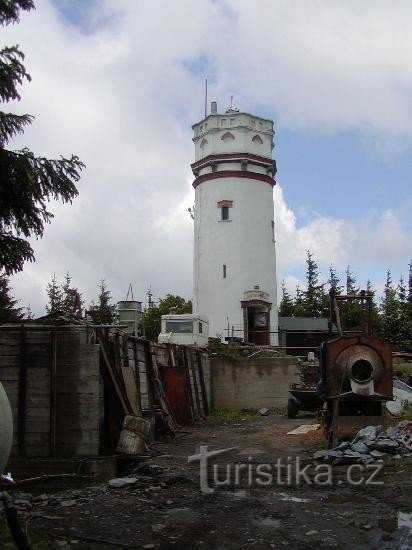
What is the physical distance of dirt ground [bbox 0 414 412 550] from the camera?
6758 millimetres

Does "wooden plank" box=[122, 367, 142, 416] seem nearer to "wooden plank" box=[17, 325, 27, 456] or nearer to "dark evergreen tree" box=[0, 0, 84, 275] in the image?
"wooden plank" box=[17, 325, 27, 456]

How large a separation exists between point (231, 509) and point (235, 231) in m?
27.2

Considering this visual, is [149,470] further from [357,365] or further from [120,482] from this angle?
[357,365]

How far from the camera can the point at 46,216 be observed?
7.79m

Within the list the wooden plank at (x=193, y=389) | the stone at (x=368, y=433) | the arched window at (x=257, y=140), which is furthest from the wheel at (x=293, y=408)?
the arched window at (x=257, y=140)

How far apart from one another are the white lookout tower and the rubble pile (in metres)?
21.1

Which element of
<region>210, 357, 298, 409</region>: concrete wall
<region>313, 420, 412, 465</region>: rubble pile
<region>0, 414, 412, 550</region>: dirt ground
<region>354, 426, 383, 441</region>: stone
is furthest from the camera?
<region>210, 357, 298, 409</region>: concrete wall

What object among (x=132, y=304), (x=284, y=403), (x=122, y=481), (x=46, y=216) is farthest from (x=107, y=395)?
(x=284, y=403)

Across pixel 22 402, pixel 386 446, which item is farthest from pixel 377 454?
Result: pixel 22 402

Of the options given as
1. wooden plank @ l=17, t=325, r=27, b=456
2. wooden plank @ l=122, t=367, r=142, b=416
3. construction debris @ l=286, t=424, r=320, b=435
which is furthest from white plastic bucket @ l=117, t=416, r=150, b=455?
construction debris @ l=286, t=424, r=320, b=435

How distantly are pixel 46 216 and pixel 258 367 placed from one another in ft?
66.0

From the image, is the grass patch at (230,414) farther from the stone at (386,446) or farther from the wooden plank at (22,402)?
the wooden plank at (22,402)

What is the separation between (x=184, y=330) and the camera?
28.2 m

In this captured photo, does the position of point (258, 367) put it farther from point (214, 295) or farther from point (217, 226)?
point (217, 226)
